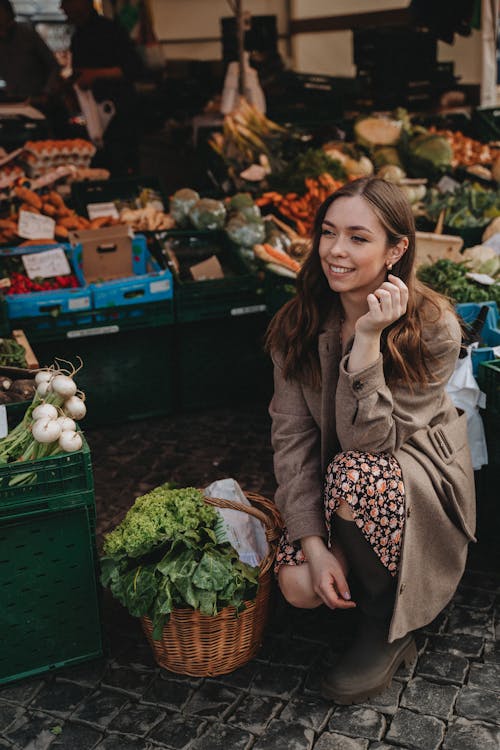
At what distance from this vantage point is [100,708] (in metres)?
2.75

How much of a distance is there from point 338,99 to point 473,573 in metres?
6.04

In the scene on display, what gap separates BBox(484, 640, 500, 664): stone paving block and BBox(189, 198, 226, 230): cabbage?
3.34 meters

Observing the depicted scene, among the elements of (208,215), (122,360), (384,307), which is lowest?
(122,360)

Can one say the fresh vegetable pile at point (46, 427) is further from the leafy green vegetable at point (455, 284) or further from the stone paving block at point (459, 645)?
the leafy green vegetable at point (455, 284)

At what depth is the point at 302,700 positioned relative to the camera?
276 cm

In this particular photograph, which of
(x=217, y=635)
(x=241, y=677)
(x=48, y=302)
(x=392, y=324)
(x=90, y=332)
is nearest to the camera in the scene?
(x=392, y=324)

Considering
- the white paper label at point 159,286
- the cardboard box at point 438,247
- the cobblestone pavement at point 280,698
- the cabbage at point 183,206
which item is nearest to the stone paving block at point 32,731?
the cobblestone pavement at point 280,698

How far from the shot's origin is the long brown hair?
8.50 feet

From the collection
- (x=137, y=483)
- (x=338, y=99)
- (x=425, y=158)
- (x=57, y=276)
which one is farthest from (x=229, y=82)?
(x=137, y=483)

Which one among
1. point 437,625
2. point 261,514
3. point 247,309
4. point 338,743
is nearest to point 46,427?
point 261,514

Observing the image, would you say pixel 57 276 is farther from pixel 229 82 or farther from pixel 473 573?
pixel 229 82

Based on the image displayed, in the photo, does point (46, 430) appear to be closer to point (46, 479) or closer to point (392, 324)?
point (46, 479)

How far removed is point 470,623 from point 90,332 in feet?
8.60

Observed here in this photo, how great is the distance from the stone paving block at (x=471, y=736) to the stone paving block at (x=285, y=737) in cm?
44
